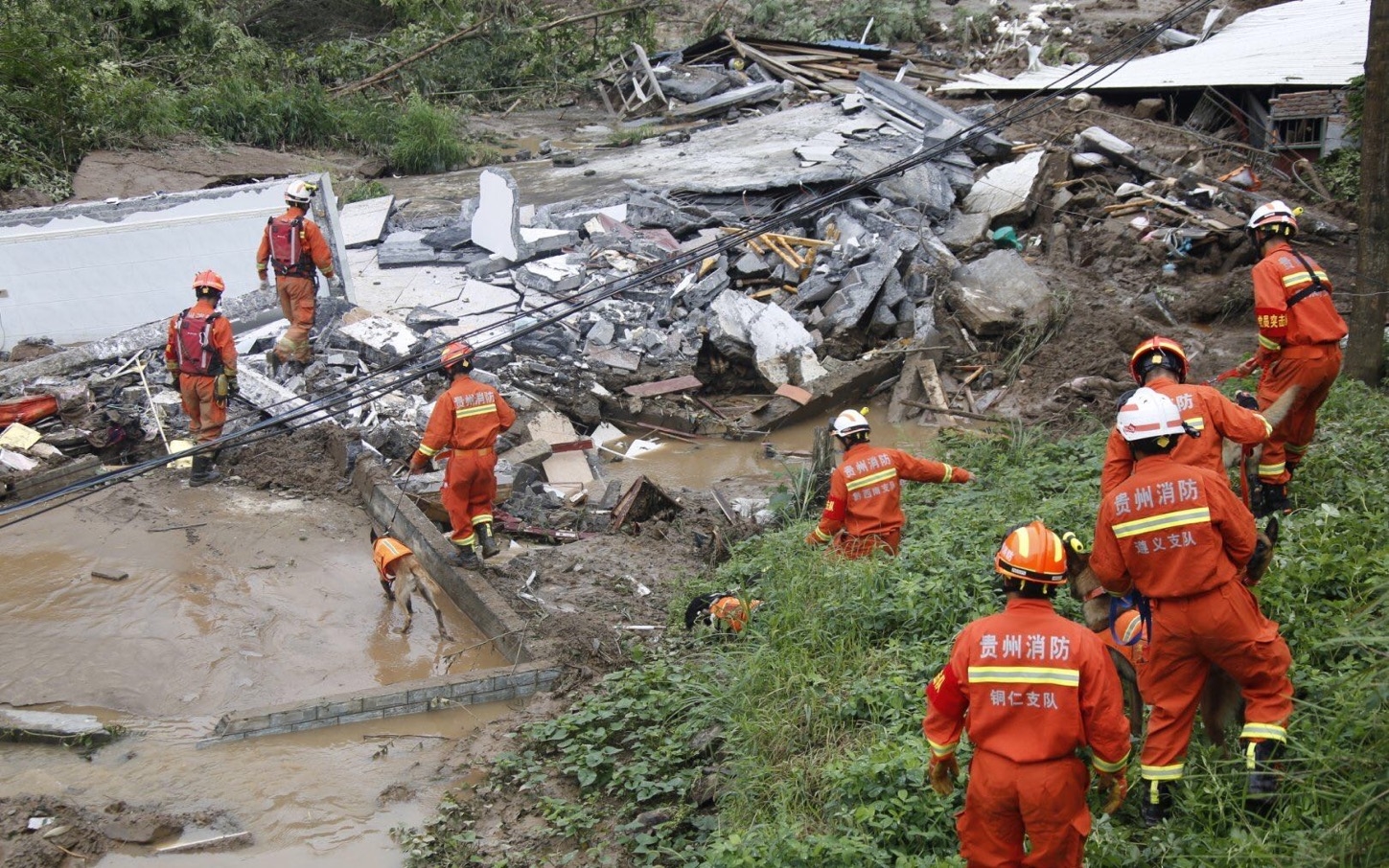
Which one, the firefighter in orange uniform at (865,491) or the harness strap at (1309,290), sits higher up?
the harness strap at (1309,290)

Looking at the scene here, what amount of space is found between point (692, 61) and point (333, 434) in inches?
674

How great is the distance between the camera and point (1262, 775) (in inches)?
166

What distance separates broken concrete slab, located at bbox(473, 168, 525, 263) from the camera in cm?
1468

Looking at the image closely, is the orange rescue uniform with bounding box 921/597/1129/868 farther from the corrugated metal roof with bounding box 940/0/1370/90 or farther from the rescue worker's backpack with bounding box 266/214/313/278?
the corrugated metal roof with bounding box 940/0/1370/90

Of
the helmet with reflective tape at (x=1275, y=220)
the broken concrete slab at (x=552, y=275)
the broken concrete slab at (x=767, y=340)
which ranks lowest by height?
the broken concrete slab at (x=767, y=340)

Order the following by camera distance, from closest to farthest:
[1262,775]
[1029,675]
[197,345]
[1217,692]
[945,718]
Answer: [1029,675], [945,718], [1262,775], [1217,692], [197,345]

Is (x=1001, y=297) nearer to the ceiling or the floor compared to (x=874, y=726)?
nearer to the floor

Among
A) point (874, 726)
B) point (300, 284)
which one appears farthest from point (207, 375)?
point (874, 726)

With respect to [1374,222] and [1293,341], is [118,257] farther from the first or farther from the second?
[1374,222]

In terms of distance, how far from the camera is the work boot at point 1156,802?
436cm

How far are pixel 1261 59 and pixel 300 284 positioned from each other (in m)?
15.3

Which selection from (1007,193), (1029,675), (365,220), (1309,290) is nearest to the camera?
(1029,675)

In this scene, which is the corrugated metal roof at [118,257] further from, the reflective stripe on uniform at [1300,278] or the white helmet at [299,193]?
the reflective stripe on uniform at [1300,278]

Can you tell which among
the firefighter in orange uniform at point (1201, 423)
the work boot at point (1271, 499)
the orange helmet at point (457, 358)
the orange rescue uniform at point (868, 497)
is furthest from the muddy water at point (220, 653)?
the work boot at point (1271, 499)
